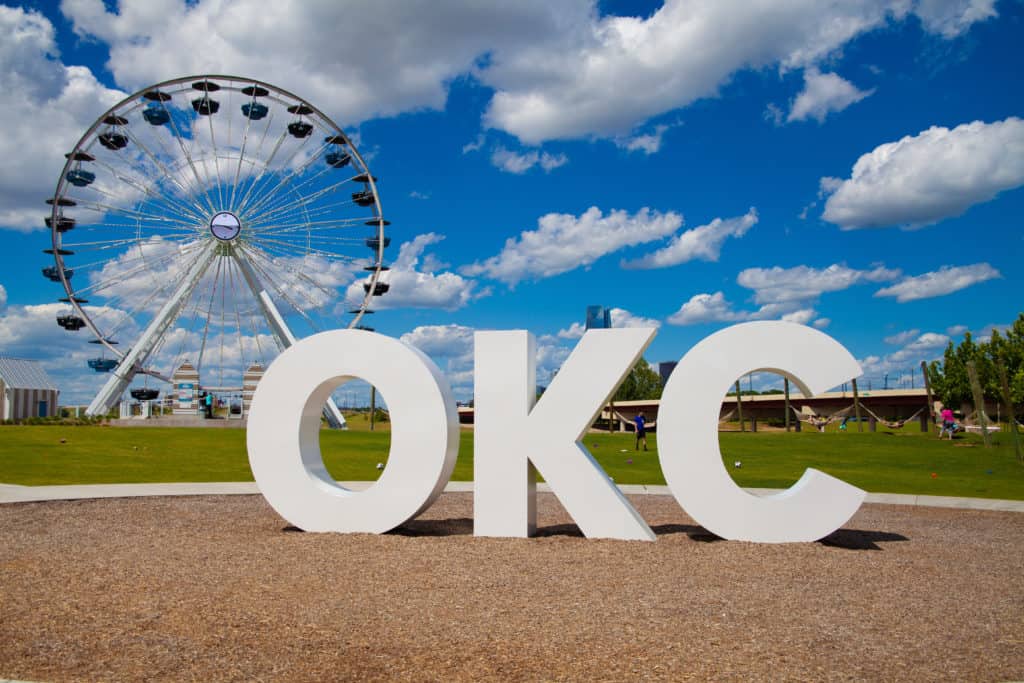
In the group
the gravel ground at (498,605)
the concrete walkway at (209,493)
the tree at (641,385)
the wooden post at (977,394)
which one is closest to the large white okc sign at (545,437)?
the gravel ground at (498,605)

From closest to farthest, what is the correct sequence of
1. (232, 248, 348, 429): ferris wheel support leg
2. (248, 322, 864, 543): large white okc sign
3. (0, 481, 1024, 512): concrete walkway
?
(248, 322, 864, 543): large white okc sign < (0, 481, 1024, 512): concrete walkway < (232, 248, 348, 429): ferris wheel support leg

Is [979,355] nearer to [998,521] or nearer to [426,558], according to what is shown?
[998,521]

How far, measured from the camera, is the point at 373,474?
18.9 meters

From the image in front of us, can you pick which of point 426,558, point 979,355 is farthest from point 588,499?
point 979,355

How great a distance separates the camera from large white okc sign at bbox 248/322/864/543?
30.2ft

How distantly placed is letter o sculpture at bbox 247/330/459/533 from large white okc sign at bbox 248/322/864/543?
0.06ft

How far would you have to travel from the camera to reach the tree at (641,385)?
80.4 metres

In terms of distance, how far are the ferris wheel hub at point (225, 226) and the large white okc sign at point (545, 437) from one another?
91.7 feet

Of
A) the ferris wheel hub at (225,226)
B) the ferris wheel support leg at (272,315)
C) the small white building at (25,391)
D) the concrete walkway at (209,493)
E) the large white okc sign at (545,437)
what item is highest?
the ferris wheel hub at (225,226)

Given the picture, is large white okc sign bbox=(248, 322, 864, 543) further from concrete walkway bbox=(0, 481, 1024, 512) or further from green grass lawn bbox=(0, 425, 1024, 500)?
green grass lawn bbox=(0, 425, 1024, 500)

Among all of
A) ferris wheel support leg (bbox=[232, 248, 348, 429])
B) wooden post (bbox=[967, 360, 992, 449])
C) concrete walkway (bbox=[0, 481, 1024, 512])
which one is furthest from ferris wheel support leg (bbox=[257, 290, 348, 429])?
wooden post (bbox=[967, 360, 992, 449])

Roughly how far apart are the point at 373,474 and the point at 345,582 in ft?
38.2

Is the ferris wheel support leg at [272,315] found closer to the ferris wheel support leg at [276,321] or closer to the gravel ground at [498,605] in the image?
the ferris wheel support leg at [276,321]

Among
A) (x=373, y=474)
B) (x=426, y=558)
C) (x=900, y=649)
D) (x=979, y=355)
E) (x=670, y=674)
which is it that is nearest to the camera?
(x=670, y=674)
